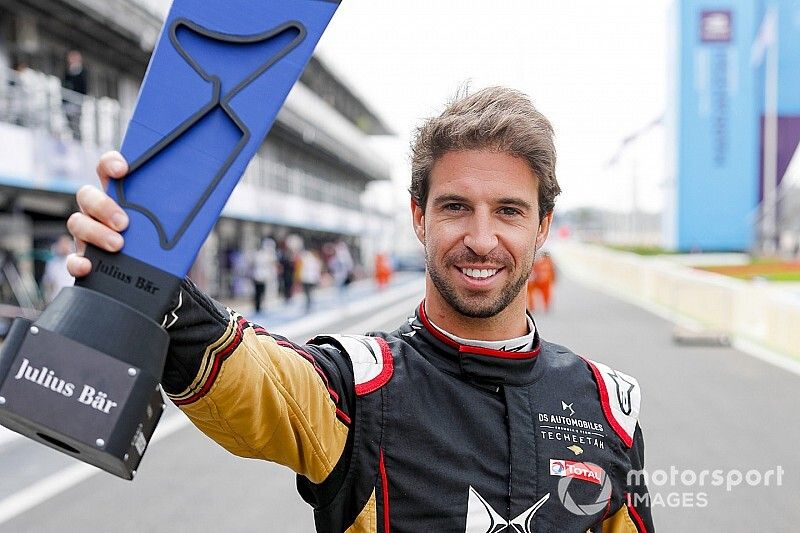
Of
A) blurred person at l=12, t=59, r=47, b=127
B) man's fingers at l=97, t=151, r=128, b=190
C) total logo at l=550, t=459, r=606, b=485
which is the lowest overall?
total logo at l=550, t=459, r=606, b=485

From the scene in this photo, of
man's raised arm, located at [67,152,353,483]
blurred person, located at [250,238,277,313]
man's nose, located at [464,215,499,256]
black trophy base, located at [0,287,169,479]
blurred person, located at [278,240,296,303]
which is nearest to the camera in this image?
black trophy base, located at [0,287,169,479]

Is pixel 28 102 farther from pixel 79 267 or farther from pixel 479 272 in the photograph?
pixel 79 267

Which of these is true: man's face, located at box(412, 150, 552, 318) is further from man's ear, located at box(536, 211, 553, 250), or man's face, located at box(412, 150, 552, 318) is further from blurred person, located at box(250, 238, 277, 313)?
blurred person, located at box(250, 238, 277, 313)

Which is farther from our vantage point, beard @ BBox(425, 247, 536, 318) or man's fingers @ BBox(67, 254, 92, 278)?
beard @ BBox(425, 247, 536, 318)

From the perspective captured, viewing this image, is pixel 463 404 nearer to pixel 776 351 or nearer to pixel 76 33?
pixel 776 351

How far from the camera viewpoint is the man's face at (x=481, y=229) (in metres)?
1.82

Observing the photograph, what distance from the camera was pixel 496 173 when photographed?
6.04 ft

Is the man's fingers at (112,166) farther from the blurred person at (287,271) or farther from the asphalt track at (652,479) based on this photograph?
the blurred person at (287,271)

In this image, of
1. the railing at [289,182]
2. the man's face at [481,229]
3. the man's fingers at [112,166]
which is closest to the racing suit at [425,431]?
the man's face at [481,229]

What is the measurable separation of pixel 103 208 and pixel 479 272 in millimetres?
828

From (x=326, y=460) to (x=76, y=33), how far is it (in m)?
18.3

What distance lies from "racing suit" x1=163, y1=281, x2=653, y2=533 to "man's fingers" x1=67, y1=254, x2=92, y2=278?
291 mm

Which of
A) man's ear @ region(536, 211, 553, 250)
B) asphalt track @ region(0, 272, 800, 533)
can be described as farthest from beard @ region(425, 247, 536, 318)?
asphalt track @ region(0, 272, 800, 533)

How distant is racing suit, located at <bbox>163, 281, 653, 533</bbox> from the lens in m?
1.65
